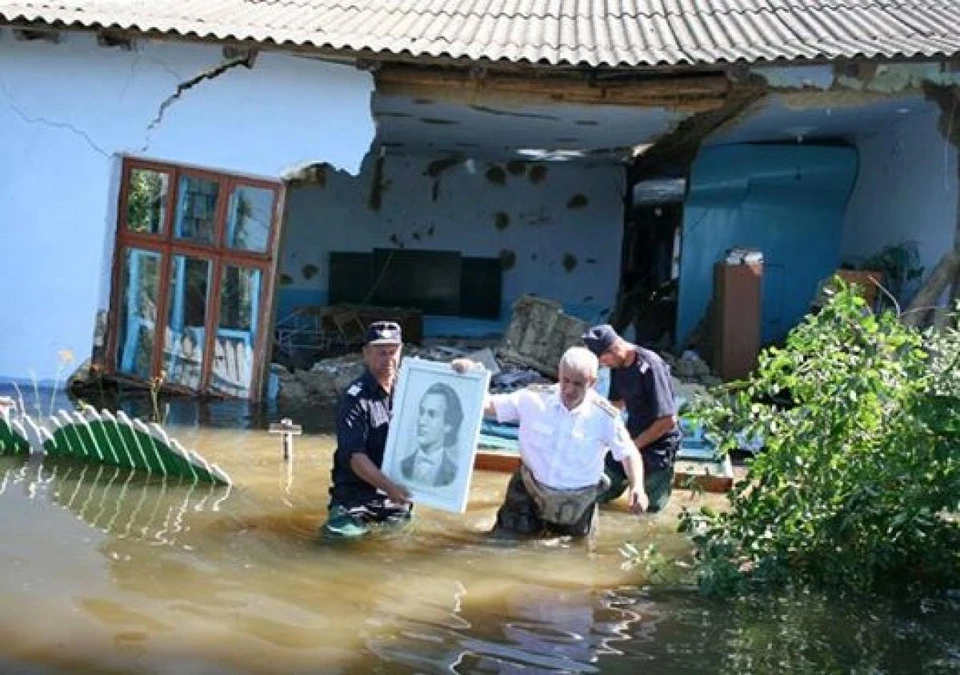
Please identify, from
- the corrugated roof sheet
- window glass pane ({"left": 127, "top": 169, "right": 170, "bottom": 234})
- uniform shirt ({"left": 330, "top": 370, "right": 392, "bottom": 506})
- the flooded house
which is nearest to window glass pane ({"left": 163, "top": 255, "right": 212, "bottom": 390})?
the flooded house

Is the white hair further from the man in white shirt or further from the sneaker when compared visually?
the sneaker

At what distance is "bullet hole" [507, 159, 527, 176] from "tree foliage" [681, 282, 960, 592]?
1179cm

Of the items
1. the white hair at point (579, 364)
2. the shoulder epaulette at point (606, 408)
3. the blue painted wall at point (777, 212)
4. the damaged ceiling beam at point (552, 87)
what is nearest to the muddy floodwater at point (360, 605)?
the shoulder epaulette at point (606, 408)

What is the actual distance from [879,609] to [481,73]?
679cm

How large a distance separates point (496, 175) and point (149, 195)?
7.25 m

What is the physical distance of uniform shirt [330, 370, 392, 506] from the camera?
21.8ft

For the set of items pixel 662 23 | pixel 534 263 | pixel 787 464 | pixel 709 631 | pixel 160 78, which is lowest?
pixel 709 631

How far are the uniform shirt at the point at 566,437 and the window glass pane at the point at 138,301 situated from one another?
5712 millimetres

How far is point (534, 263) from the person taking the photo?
18.0 m

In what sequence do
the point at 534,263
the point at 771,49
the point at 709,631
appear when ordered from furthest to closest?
the point at 534,263
the point at 771,49
the point at 709,631

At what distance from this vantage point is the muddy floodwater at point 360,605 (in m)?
4.91

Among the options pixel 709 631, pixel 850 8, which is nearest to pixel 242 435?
pixel 709 631

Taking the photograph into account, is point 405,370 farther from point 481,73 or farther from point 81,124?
point 81,124

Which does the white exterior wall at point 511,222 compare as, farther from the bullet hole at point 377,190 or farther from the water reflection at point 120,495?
the water reflection at point 120,495
